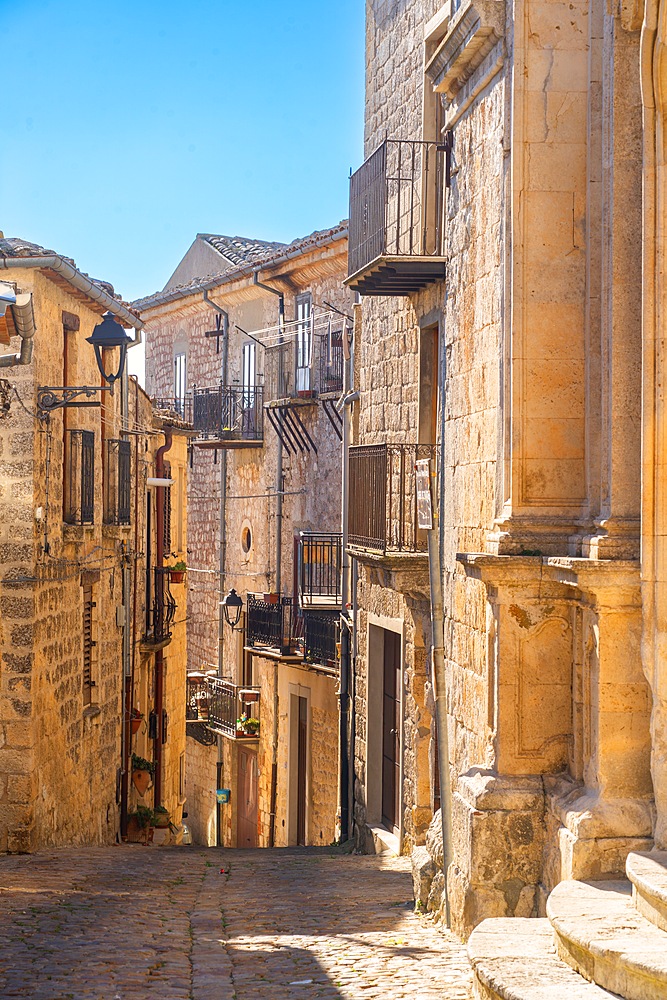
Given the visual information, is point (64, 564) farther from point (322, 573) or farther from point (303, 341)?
point (303, 341)

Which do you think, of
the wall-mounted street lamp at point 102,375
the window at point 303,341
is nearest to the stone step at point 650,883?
the wall-mounted street lamp at point 102,375

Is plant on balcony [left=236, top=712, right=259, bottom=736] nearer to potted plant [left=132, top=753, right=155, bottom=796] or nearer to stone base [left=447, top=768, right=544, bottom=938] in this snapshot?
potted plant [left=132, top=753, right=155, bottom=796]

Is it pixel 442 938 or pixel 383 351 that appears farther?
pixel 383 351

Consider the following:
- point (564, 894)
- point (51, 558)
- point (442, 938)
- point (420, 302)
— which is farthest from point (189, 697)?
point (564, 894)

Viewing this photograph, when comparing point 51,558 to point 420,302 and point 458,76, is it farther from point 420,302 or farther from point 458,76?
point 458,76

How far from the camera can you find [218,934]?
28.2ft

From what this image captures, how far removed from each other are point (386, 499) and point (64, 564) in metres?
4.19

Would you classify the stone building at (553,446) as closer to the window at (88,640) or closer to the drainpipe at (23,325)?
the drainpipe at (23,325)

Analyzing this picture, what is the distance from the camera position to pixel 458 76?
28.1 ft

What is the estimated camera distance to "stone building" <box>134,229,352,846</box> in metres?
19.6

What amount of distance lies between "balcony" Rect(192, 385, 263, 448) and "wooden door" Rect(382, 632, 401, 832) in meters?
10.3

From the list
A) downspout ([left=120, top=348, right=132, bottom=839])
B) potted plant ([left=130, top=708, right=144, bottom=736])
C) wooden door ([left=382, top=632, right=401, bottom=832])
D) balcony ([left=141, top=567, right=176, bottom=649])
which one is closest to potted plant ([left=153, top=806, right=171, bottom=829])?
downspout ([left=120, top=348, right=132, bottom=839])

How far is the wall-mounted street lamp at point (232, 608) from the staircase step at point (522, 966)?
1717cm

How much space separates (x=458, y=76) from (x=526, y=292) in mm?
2081
